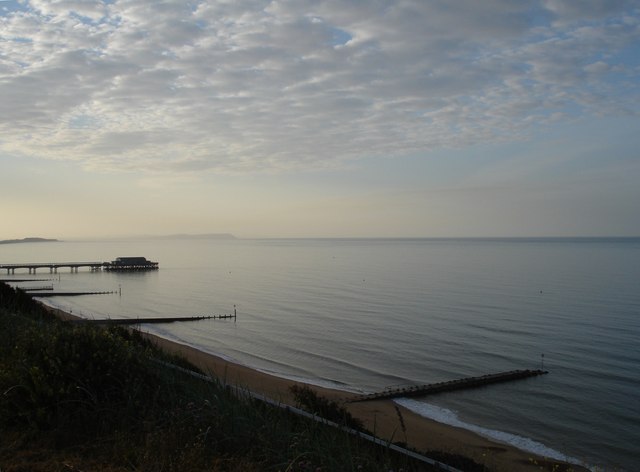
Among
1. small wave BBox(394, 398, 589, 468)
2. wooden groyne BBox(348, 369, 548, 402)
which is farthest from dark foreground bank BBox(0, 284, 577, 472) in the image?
wooden groyne BBox(348, 369, 548, 402)

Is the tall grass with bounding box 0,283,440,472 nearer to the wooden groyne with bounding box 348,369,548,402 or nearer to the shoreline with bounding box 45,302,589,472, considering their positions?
the shoreline with bounding box 45,302,589,472

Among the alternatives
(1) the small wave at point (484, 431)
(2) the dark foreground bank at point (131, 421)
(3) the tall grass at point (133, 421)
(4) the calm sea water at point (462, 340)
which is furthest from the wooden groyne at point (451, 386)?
(3) the tall grass at point (133, 421)

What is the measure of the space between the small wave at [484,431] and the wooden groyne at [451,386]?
64 cm

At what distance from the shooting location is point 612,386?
78.1 ft

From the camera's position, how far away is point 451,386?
24.0 meters

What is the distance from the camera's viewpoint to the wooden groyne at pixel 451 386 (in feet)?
74.4

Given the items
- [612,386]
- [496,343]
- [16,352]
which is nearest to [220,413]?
[16,352]

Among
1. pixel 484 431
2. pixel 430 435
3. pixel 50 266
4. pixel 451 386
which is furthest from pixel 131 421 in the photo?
pixel 50 266

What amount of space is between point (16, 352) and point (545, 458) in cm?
1560

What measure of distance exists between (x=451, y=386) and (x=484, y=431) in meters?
4.88

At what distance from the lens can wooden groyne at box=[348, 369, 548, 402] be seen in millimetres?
22672

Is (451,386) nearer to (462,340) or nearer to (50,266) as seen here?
(462,340)

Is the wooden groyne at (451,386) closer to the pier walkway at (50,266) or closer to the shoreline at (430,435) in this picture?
the shoreline at (430,435)

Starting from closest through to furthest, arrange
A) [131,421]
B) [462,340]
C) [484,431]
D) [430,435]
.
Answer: [131,421]
[430,435]
[484,431]
[462,340]
